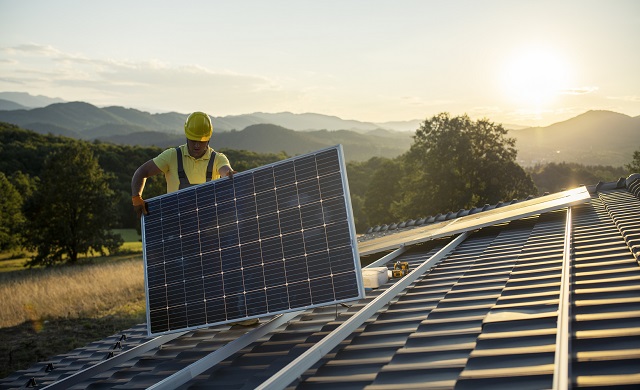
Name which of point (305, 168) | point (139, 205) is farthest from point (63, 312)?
point (305, 168)

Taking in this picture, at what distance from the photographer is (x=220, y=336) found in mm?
8125

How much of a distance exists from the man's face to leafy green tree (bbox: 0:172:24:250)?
254 feet

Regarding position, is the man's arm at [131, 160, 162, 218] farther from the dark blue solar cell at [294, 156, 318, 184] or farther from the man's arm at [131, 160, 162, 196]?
the dark blue solar cell at [294, 156, 318, 184]

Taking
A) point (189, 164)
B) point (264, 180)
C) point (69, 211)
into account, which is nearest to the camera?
point (264, 180)

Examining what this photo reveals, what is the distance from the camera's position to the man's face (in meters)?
8.78

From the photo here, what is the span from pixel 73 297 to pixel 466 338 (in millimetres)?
31686

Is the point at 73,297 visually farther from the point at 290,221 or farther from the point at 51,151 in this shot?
the point at 51,151

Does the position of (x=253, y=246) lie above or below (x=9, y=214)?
below

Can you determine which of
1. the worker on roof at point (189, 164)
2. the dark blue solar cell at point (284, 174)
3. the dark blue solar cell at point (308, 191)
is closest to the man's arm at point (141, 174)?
the worker on roof at point (189, 164)

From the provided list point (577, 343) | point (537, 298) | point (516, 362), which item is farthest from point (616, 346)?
point (537, 298)

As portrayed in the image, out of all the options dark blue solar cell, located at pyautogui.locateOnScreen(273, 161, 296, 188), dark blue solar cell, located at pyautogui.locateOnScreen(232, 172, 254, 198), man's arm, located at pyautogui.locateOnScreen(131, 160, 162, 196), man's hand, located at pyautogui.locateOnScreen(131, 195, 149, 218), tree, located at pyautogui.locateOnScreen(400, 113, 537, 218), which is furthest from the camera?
tree, located at pyautogui.locateOnScreen(400, 113, 537, 218)

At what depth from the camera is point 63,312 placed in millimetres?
29141

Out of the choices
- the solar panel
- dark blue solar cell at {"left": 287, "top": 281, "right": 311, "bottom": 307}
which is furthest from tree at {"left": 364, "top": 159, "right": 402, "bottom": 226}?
dark blue solar cell at {"left": 287, "top": 281, "right": 311, "bottom": 307}

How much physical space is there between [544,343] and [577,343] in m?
0.28
